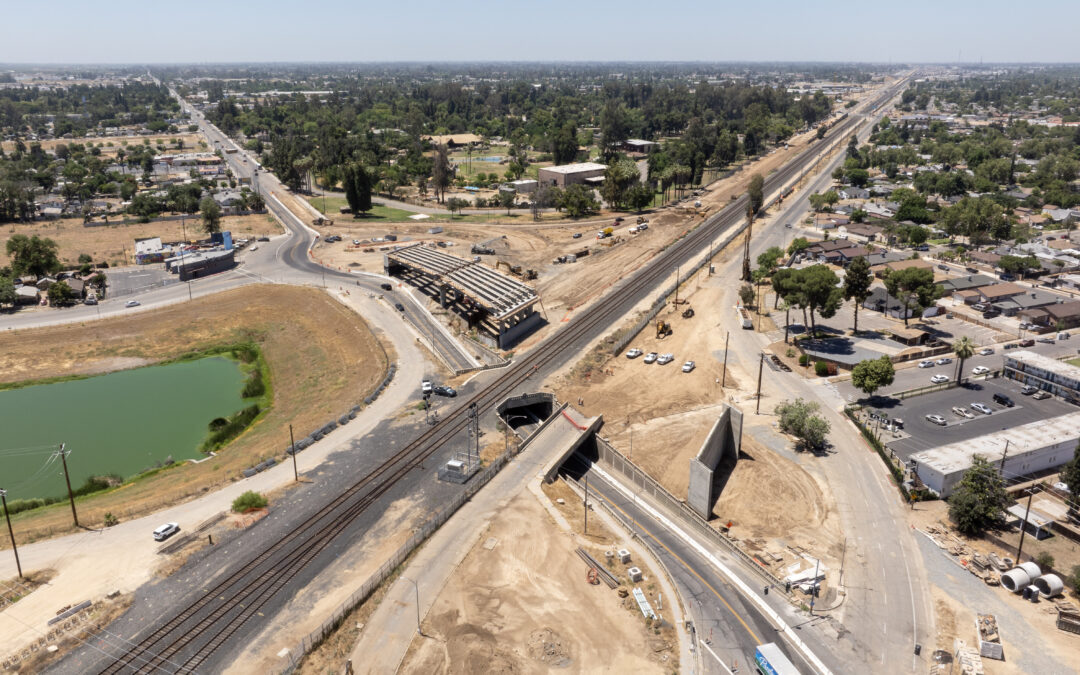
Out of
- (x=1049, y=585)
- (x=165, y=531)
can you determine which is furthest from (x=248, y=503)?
(x=1049, y=585)

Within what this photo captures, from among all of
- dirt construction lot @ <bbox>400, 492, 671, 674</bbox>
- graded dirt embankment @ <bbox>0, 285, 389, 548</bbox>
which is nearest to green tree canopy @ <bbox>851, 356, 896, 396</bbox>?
dirt construction lot @ <bbox>400, 492, 671, 674</bbox>

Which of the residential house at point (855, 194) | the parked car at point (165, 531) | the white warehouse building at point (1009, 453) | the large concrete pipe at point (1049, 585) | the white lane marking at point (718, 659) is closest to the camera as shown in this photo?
the white lane marking at point (718, 659)

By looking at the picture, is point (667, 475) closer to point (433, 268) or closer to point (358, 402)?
point (358, 402)

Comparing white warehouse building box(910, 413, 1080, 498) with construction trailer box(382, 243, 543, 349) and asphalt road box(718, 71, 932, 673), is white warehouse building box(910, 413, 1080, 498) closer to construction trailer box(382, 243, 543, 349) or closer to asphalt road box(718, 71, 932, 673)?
asphalt road box(718, 71, 932, 673)

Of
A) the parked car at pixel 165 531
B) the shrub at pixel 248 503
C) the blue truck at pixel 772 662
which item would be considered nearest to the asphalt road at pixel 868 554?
the blue truck at pixel 772 662

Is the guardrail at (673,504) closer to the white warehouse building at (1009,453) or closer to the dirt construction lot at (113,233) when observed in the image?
the white warehouse building at (1009,453)

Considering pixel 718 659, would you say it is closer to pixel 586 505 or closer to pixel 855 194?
pixel 586 505
